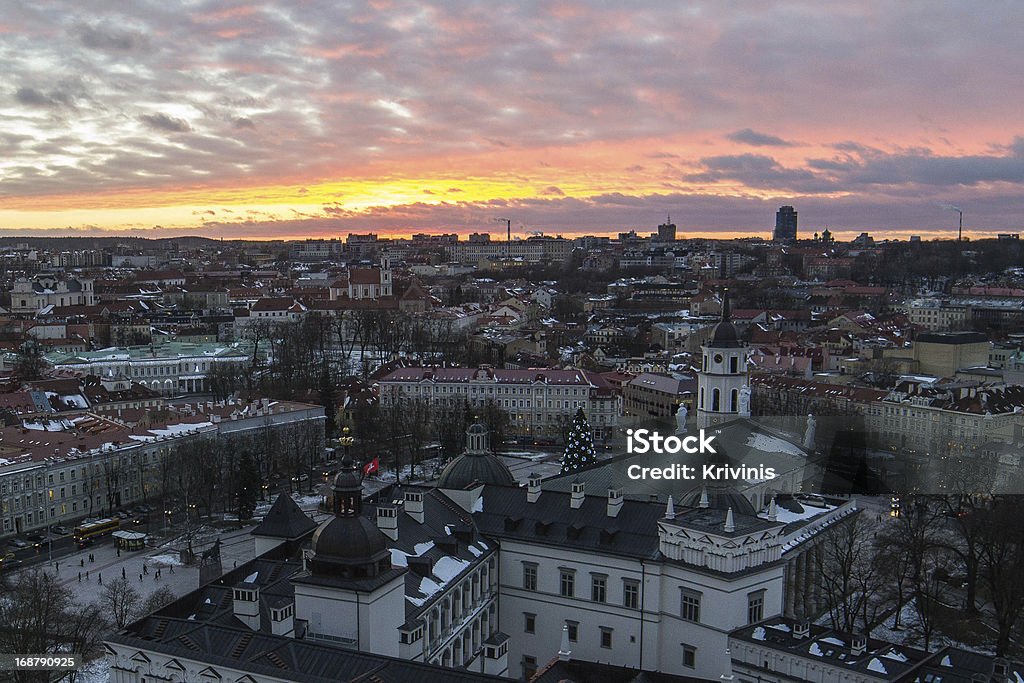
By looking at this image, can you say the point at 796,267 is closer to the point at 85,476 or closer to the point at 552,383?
the point at 552,383

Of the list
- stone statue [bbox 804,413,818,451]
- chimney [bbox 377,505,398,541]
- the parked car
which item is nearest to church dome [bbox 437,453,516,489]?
chimney [bbox 377,505,398,541]

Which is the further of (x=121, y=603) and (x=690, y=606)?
(x=121, y=603)

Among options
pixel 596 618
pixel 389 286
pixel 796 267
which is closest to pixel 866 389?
pixel 596 618

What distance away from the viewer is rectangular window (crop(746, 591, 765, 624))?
26.5 meters

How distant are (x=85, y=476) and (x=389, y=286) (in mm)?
94315

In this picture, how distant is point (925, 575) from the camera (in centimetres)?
3566

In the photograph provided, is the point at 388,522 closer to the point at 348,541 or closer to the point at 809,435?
the point at 348,541

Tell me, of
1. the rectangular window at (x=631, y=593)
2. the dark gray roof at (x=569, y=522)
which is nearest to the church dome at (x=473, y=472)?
the dark gray roof at (x=569, y=522)

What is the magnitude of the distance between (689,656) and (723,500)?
5.02m

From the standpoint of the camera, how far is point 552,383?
7050cm

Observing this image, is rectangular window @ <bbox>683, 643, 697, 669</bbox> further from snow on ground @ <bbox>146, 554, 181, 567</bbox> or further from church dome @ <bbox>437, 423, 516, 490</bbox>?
snow on ground @ <bbox>146, 554, 181, 567</bbox>

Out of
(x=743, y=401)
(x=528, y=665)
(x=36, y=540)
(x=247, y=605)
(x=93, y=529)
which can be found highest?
(x=743, y=401)

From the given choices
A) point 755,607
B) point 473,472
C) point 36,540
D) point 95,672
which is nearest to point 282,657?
point 95,672

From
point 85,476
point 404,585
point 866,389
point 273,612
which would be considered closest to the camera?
point 273,612
